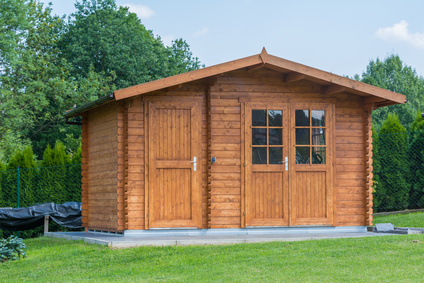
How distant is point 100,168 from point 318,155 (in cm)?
424

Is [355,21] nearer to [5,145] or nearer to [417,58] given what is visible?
[417,58]

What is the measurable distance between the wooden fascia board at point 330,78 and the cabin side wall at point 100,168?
3106 mm

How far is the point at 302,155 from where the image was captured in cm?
1071

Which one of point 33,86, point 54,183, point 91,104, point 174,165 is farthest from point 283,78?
point 33,86

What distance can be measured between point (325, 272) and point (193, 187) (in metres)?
3.82

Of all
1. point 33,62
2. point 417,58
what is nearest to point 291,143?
point 33,62

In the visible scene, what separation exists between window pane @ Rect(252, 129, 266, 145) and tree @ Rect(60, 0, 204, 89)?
15.3 meters

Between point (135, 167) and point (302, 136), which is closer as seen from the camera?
point (135, 167)

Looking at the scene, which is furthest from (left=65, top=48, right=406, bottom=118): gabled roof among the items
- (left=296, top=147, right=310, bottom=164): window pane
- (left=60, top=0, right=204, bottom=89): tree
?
(left=60, top=0, right=204, bottom=89): tree

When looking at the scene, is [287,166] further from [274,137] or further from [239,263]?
[239,263]

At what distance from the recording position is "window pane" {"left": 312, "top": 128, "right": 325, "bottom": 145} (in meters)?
10.7

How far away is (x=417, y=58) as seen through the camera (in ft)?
129

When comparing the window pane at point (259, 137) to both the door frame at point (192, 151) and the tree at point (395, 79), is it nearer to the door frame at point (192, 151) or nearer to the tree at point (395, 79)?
the door frame at point (192, 151)

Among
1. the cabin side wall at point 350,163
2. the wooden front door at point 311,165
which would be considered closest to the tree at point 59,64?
the wooden front door at point 311,165
